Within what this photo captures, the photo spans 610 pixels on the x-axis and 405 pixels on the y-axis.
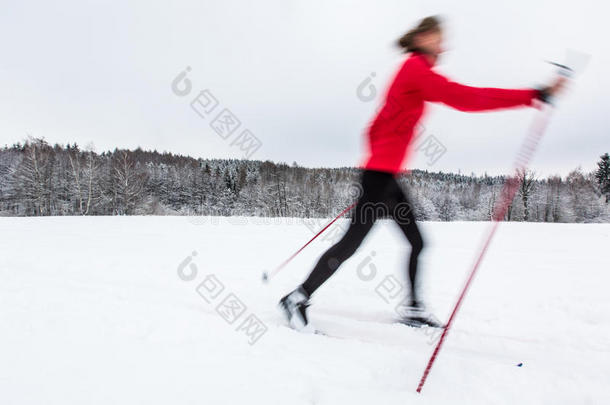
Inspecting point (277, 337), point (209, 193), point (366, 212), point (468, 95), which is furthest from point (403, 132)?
point (209, 193)

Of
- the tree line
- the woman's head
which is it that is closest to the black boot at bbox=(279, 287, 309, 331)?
the woman's head

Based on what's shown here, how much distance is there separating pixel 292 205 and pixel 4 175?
1692 inches

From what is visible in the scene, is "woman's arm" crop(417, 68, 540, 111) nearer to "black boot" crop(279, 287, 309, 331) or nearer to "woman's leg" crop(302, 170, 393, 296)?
"woman's leg" crop(302, 170, 393, 296)

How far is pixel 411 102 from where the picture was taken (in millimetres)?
1765

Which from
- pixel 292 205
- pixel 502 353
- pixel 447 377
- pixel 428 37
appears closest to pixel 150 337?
pixel 447 377

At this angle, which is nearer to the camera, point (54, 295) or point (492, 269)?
point (54, 295)

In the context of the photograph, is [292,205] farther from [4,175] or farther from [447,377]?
[447,377]

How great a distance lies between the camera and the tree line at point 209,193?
38.2 m

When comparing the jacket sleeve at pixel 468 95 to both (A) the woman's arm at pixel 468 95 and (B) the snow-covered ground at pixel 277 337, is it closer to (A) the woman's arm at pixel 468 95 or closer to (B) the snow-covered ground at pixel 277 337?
(A) the woman's arm at pixel 468 95

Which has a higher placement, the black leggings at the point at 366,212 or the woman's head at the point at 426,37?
the woman's head at the point at 426,37

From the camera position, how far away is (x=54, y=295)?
250 centimetres

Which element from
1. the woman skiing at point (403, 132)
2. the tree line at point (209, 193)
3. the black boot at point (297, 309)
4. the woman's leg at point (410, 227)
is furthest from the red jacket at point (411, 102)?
the tree line at point (209, 193)

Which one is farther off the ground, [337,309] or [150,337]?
[150,337]

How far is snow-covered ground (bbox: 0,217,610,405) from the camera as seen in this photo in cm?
138
